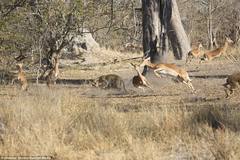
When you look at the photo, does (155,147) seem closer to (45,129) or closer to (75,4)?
(45,129)

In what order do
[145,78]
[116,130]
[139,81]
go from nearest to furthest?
[116,130] → [139,81] → [145,78]

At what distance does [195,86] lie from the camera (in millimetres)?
18297

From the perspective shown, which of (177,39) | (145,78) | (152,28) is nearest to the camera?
(145,78)

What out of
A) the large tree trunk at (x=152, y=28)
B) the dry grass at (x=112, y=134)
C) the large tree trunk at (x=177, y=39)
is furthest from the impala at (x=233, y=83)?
the large tree trunk at (x=177, y=39)

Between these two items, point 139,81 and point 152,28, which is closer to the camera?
point 139,81

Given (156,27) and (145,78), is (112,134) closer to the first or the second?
(145,78)

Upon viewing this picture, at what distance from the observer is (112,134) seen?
10.6 meters

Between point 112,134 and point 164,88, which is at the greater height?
point 112,134

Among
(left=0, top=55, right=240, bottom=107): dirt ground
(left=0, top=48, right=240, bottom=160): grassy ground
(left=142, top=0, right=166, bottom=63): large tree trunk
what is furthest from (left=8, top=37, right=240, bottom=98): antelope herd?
(left=142, top=0, right=166, bottom=63): large tree trunk

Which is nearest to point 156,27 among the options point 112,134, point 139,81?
point 139,81

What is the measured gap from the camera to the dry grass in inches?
367

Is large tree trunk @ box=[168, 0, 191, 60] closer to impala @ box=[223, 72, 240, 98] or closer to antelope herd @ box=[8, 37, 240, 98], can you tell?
antelope herd @ box=[8, 37, 240, 98]

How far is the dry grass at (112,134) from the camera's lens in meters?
9.31

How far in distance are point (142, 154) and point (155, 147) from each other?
749 mm
